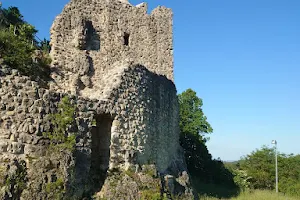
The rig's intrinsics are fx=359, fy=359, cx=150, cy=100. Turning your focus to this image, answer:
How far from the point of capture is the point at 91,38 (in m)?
14.3

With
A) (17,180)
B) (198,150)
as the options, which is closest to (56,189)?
(17,180)

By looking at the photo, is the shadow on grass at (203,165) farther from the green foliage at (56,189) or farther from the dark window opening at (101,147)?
the green foliage at (56,189)

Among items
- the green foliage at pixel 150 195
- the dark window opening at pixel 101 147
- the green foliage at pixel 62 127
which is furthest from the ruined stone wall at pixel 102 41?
the green foliage at pixel 150 195

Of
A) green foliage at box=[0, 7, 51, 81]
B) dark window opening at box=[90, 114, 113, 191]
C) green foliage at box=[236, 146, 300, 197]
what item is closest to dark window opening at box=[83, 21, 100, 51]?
green foliage at box=[0, 7, 51, 81]


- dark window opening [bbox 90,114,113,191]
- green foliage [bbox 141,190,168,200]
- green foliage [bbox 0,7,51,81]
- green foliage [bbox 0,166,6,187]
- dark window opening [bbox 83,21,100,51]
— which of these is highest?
dark window opening [bbox 83,21,100,51]

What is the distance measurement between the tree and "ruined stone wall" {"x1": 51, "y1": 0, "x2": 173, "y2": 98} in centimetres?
1700

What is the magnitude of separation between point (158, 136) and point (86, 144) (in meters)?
3.80

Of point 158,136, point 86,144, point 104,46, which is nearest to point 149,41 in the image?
point 104,46

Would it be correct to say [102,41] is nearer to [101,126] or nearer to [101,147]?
[101,126]

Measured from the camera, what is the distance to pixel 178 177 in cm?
1417

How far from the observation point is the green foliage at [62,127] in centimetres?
855

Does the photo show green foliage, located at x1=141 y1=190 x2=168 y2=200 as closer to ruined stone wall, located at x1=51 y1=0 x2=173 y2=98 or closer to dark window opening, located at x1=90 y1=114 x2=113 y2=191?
dark window opening, located at x1=90 y1=114 x2=113 y2=191

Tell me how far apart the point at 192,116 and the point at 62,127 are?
25.9 metres

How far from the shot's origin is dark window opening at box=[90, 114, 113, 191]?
10.1 metres
